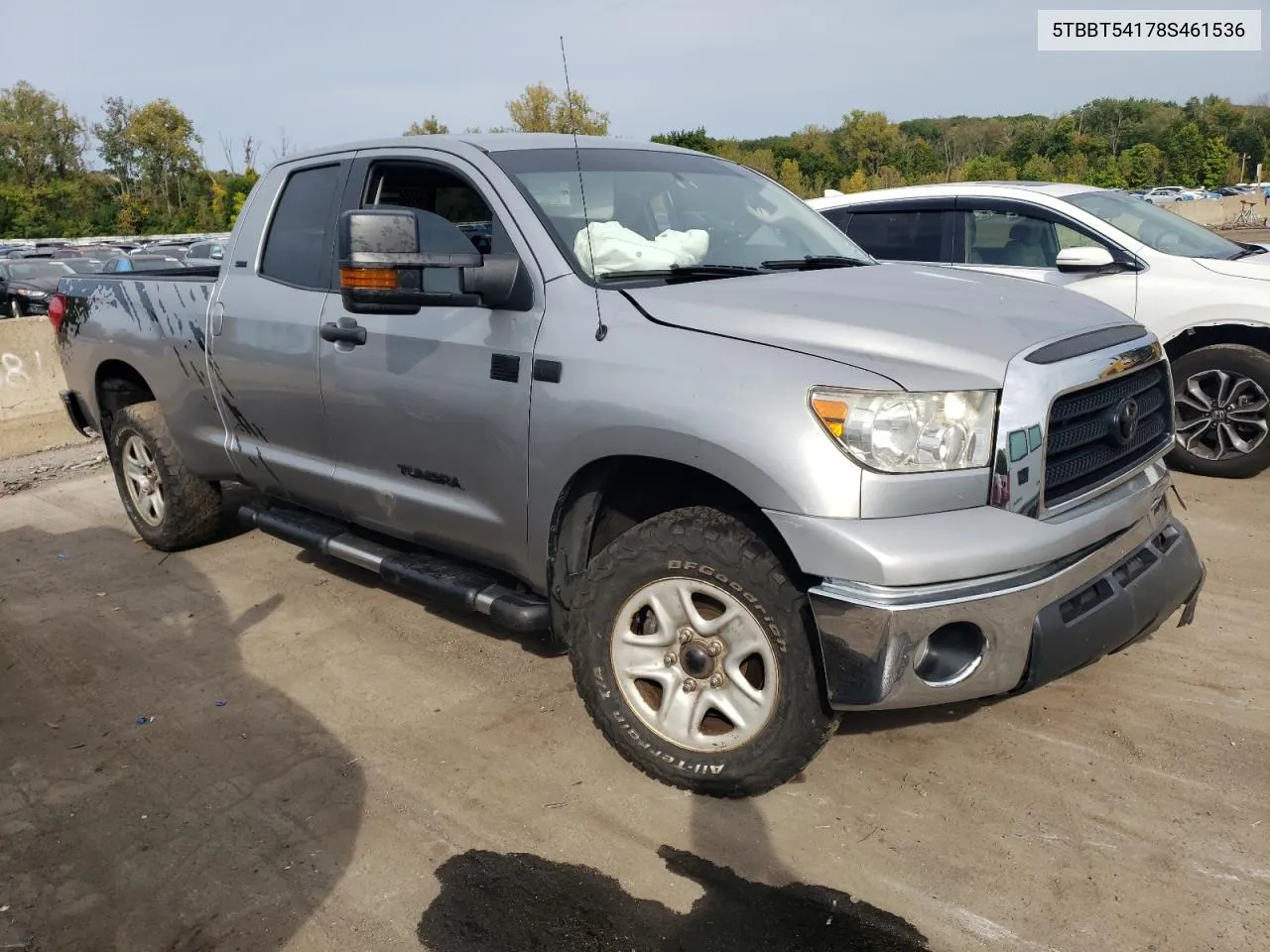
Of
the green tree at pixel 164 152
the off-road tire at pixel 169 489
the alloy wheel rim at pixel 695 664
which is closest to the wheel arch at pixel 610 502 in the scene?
the alloy wheel rim at pixel 695 664

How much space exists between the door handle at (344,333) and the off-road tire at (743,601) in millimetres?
1352

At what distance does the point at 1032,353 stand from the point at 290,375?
2.90 metres

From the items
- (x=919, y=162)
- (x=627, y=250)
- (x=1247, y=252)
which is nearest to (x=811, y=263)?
(x=627, y=250)

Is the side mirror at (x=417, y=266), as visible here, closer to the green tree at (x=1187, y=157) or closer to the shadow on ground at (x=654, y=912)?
the shadow on ground at (x=654, y=912)

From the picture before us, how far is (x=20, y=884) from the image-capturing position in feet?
9.30

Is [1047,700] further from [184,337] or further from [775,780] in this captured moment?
[184,337]

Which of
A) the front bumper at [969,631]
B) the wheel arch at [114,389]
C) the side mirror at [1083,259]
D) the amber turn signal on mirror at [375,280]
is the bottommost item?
the front bumper at [969,631]

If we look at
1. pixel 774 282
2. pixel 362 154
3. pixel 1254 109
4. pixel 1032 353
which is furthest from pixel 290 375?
pixel 1254 109

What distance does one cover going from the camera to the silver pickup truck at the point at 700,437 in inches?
104

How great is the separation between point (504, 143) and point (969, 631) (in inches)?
97.0

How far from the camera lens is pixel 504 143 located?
3859 mm

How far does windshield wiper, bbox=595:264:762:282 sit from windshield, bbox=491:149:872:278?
0.4 inches

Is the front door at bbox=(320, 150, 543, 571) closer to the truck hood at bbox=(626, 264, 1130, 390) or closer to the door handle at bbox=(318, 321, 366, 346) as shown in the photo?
the door handle at bbox=(318, 321, 366, 346)

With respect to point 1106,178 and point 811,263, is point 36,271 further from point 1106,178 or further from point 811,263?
point 1106,178
